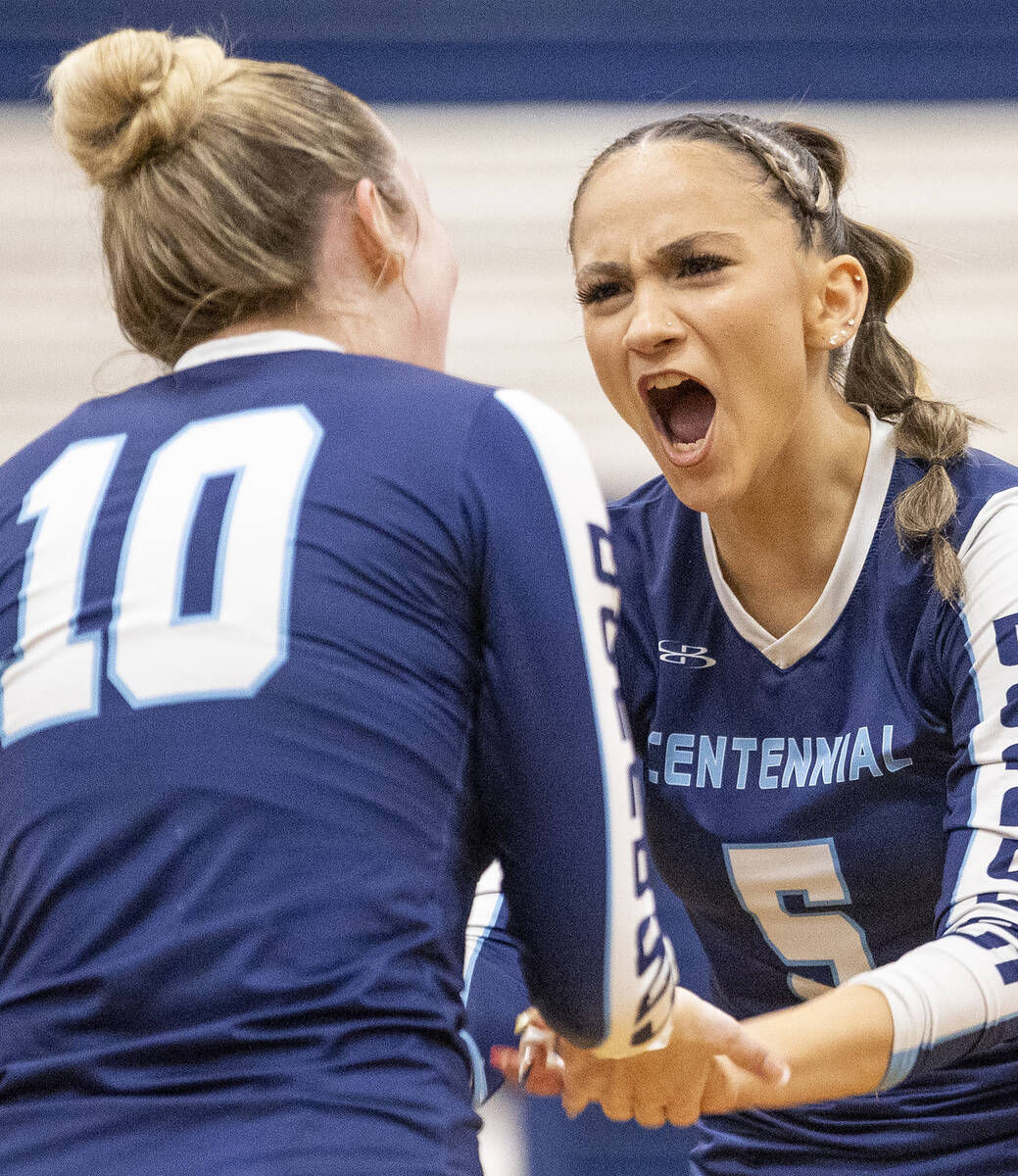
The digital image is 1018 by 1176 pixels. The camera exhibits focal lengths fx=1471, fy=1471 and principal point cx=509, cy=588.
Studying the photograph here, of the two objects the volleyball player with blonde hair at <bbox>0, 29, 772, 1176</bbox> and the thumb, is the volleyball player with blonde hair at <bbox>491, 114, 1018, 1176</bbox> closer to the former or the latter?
the thumb

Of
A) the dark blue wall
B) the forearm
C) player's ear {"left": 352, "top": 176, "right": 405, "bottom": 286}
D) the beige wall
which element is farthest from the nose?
the dark blue wall

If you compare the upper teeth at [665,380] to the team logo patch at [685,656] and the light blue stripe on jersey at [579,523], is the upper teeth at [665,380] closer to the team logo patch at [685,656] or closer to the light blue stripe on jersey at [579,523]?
the team logo patch at [685,656]

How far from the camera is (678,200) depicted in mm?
1462

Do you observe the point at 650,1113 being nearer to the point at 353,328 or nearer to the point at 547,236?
the point at 353,328

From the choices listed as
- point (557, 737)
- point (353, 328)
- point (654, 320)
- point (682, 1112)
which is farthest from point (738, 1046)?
point (654, 320)

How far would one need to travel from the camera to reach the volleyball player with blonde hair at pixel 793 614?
1402 millimetres

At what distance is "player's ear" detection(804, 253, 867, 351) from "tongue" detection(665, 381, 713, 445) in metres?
0.15

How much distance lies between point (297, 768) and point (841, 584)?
0.80m

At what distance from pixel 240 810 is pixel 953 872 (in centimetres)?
71

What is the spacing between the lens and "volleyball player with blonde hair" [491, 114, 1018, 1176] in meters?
1.40

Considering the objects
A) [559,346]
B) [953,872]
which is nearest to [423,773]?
[953,872]

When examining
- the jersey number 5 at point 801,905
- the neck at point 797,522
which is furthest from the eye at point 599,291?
the jersey number 5 at point 801,905

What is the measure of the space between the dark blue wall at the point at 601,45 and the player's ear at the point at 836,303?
125 centimetres

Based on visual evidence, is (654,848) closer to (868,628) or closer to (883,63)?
(868,628)
